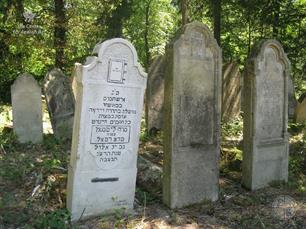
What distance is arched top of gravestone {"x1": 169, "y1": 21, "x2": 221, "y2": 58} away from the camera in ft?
18.1

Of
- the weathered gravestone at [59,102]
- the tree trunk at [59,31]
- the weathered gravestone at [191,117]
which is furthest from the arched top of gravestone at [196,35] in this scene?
the tree trunk at [59,31]

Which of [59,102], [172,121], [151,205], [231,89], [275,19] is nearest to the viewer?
[172,121]

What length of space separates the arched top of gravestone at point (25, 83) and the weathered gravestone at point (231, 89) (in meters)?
5.11

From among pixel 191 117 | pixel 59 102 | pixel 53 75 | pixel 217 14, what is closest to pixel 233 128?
pixel 59 102

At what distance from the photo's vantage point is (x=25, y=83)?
9.21 metres

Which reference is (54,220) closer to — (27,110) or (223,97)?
(27,110)

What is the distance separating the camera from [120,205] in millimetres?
5348

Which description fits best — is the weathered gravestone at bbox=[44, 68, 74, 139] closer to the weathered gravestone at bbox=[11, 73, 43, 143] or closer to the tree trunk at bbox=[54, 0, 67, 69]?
the weathered gravestone at bbox=[11, 73, 43, 143]

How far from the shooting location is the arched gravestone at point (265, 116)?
21.3ft

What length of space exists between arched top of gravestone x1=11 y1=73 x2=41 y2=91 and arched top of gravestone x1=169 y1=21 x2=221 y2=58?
4623 millimetres

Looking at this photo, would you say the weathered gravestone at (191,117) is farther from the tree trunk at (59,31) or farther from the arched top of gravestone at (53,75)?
the tree trunk at (59,31)

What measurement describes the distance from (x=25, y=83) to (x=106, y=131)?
469cm

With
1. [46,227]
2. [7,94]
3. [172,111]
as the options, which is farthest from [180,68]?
[7,94]

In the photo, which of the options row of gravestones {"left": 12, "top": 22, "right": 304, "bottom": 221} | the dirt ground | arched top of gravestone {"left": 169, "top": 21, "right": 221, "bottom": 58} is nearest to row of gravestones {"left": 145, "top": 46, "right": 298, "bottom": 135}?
row of gravestones {"left": 12, "top": 22, "right": 304, "bottom": 221}
